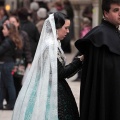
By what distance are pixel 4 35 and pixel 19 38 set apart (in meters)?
0.31

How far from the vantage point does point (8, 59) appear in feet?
30.4

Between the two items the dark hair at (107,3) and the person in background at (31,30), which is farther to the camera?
the person in background at (31,30)

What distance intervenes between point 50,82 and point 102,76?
0.66 m

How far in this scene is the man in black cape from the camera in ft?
16.2

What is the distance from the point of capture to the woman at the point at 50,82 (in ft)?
17.6

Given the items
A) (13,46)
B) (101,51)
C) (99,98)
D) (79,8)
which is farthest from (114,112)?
(79,8)

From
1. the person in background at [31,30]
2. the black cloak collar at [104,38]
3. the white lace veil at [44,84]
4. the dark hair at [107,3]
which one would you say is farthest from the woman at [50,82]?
the person in background at [31,30]

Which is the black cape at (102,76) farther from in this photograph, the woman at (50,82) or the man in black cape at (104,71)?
the woman at (50,82)

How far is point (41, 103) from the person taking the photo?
5.39m

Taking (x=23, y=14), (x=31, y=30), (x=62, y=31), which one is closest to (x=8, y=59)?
(x=31, y=30)

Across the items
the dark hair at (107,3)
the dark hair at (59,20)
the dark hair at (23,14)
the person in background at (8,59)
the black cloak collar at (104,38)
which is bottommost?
the person in background at (8,59)

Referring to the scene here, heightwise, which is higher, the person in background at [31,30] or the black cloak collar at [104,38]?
the black cloak collar at [104,38]

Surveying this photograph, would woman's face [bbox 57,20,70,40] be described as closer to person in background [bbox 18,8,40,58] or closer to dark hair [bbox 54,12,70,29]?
dark hair [bbox 54,12,70,29]

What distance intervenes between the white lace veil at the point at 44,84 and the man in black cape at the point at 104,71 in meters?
0.41
